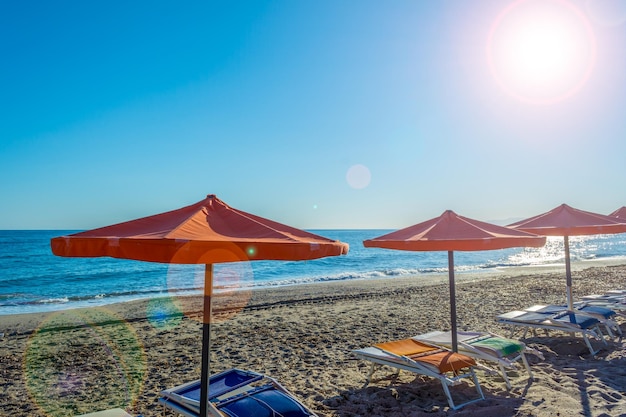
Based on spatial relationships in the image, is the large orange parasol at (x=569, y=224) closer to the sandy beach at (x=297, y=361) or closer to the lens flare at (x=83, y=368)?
the sandy beach at (x=297, y=361)

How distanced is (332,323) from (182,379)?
4488mm

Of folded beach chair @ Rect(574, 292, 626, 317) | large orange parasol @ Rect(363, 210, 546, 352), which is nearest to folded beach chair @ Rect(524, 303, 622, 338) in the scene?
folded beach chair @ Rect(574, 292, 626, 317)

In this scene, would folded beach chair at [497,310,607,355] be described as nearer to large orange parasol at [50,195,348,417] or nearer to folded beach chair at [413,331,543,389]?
folded beach chair at [413,331,543,389]

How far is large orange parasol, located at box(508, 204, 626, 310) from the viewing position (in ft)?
20.7

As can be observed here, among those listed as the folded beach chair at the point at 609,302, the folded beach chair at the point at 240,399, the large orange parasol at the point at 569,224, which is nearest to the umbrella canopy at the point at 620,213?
the folded beach chair at the point at 609,302

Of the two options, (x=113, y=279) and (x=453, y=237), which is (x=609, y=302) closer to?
(x=453, y=237)

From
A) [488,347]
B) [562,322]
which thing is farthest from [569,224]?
[488,347]

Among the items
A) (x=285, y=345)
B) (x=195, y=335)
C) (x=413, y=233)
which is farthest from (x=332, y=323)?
(x=413, y=233)

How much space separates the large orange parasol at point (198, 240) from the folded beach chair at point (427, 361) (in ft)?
7.86

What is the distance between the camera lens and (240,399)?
3.79 m

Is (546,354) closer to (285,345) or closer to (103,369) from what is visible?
(285,345)

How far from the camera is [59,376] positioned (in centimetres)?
629

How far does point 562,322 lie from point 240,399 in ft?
17.8

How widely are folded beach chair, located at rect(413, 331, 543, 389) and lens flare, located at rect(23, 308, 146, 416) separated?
4170 millimetres
